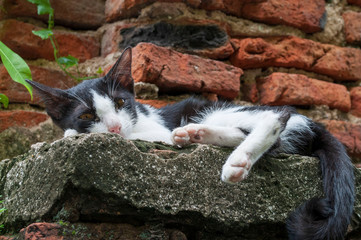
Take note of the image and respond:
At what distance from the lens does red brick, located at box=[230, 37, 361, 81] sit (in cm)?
180

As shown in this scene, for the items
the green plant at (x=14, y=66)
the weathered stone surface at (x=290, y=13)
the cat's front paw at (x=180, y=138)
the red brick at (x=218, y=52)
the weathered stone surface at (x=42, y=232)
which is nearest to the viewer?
the weathered stone surface at (x=42, y=232)

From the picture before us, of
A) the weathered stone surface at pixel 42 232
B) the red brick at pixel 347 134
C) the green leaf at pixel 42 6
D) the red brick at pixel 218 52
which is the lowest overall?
the red brick at pixel 347 134

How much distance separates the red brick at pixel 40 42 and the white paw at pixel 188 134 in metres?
0.93

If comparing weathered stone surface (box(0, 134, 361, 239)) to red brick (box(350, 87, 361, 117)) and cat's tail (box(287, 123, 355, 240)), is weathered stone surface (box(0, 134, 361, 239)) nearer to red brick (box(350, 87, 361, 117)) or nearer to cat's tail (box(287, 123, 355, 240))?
cat's tail (box(287, 123, 355, 240))

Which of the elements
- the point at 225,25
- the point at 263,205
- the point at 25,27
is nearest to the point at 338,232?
the point at 263,205

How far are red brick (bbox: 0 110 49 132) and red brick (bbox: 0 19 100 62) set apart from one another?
29 centimetres

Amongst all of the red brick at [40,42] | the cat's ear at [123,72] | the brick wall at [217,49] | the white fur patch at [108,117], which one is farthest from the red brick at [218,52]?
the red brick at [40,42]

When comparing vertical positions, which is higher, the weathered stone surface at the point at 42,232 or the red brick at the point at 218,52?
the red brick at the point at 218,52

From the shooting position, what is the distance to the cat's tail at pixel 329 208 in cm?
97

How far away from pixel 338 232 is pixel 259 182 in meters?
0.23

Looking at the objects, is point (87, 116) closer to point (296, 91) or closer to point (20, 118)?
point (20, 118)

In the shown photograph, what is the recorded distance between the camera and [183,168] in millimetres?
981

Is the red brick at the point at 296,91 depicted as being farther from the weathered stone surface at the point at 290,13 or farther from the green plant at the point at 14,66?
the green plant at the point at 14,66

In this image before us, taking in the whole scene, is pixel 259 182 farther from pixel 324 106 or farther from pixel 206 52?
pixel 324 106
